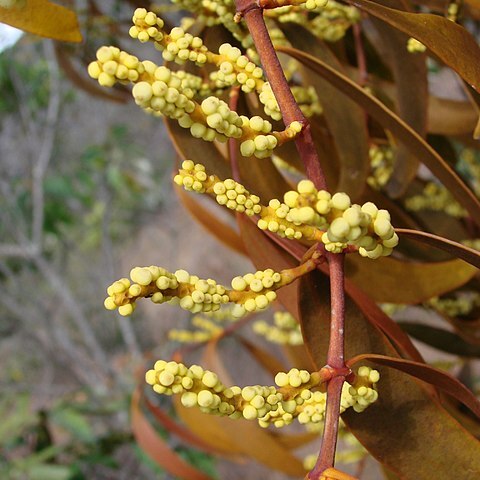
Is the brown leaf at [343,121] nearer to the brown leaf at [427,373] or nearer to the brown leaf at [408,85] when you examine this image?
the brown leaf at [408,85]

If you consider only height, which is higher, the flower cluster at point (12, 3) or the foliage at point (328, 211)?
the flower cluster at point (12, 3)

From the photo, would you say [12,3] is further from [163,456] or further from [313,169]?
[163,456]

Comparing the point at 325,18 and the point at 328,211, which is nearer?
the point at 328,211

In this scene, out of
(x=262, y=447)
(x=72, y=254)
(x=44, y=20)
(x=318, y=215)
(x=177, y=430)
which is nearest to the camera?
(x=318, y=215)

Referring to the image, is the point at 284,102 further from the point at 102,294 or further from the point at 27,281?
the point at 27,281

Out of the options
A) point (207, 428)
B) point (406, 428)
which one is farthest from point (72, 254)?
point (406, 428)

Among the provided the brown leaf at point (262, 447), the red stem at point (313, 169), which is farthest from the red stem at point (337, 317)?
the brown leaf at point (262, 447)
